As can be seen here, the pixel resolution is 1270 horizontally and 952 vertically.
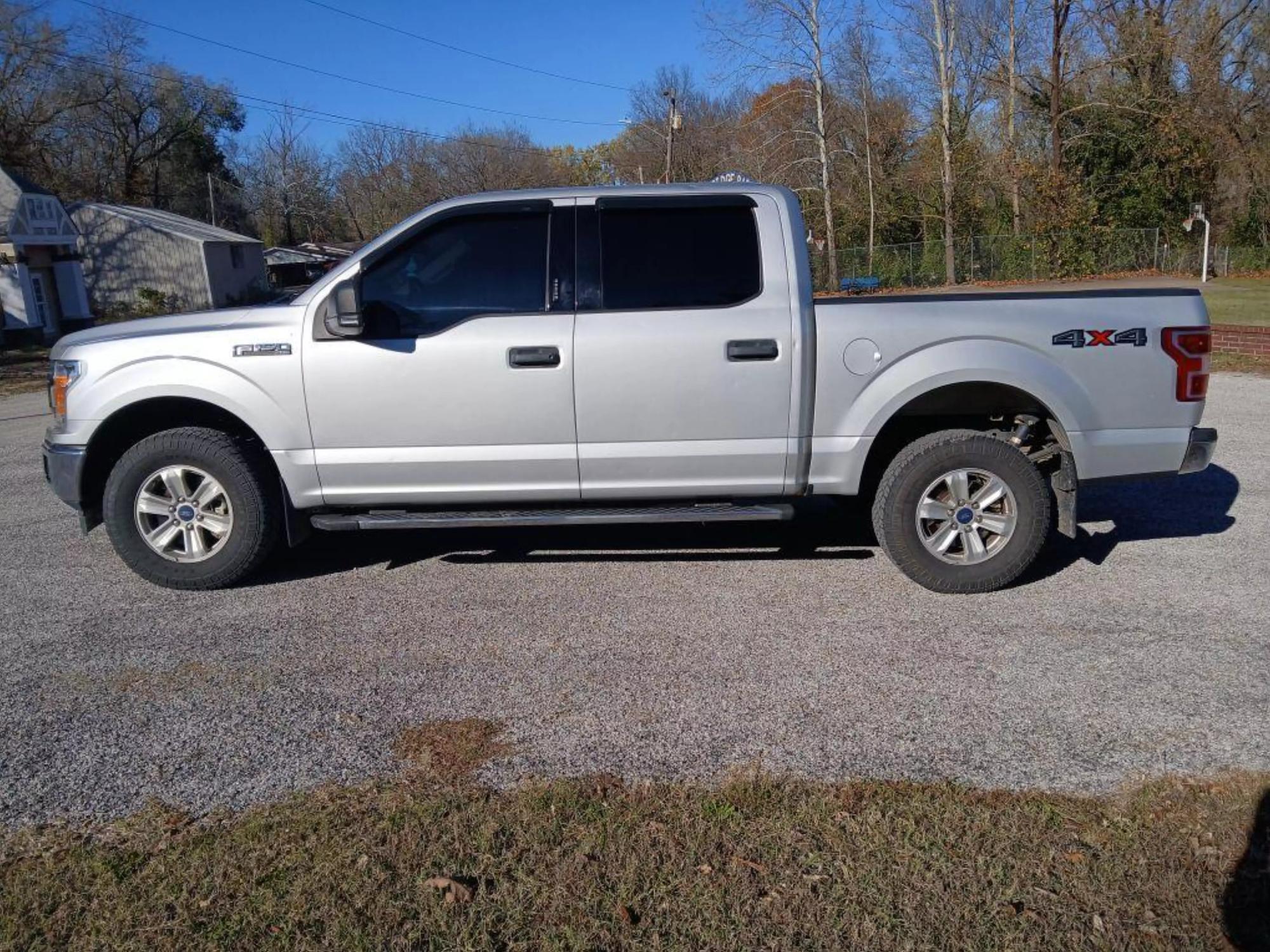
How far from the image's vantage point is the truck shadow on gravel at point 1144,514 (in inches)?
244

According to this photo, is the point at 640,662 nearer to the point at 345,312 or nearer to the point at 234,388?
the point at 345,312

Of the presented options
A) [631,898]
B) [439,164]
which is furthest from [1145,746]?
Result: [439,164]

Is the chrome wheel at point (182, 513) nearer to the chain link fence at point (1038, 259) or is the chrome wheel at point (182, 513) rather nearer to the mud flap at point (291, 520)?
the mud flap at point (291, 520)

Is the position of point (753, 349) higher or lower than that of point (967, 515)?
higher

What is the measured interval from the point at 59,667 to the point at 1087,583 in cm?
518

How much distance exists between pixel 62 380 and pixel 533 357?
2667mm

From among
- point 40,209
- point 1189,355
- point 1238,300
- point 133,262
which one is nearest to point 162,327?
point 1189,355

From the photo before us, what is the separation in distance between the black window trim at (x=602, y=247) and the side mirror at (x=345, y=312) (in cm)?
113

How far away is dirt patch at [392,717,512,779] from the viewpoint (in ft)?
12.5

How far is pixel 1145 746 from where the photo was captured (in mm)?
3842

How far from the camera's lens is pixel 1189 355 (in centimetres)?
534

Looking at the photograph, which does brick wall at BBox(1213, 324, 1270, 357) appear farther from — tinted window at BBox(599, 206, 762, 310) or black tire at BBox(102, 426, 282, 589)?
black tire at BBox(102, 426, 282, 589)

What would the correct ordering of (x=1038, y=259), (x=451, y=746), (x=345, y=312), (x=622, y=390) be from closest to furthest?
(x=451, y=746) < (x=345, y=312) < (x=622, y=390) < (x=1038, y=259)

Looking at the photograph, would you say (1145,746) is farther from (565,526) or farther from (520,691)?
(565,526)
